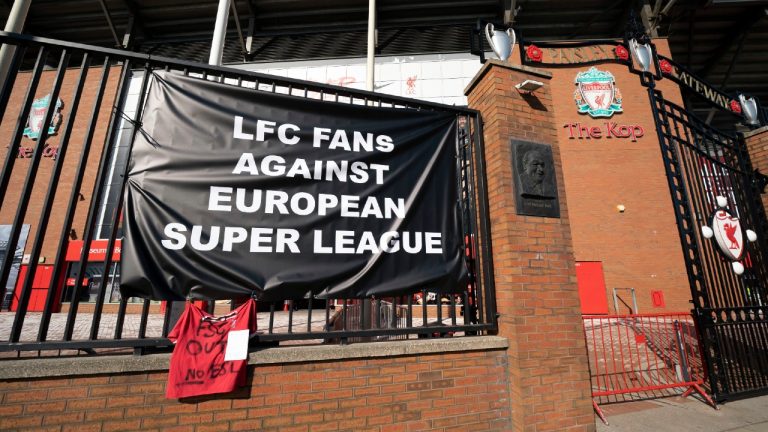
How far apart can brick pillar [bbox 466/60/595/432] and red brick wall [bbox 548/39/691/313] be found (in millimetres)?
11867

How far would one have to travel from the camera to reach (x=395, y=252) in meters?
3.37

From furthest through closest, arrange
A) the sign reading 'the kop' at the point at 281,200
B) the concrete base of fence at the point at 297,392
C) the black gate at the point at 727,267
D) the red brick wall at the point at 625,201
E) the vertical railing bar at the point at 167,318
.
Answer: the red brick wall at the point at 625,201 < the black gate at the point at 727,267 < the sign reading 'the kop' at the point at 281,200 < the vertical railing bar at the point at 167,318 < the concrete base of fence at the point at 297,392

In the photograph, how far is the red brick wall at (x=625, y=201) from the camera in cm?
1317

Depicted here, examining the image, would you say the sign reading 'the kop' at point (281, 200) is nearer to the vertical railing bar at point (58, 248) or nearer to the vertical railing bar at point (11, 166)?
the vertical railing bar at point (58, 248)

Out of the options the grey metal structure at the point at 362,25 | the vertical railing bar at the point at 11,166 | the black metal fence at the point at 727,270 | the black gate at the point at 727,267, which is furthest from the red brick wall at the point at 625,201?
the vertical railing bar at the point at 11,166

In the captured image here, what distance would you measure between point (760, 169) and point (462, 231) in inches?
292

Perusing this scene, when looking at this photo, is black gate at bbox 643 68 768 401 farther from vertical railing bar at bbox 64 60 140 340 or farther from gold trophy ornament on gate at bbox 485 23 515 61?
vertical railing bar at bbox 64 60 140 340

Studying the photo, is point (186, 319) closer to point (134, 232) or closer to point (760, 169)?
point (134, 232)

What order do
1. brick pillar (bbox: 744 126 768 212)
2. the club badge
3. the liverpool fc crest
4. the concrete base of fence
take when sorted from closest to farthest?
1. the concrete base of fence
2. the club badge
3. brick pillar (bbox: 744 126 768 212)
4. the liverpool fc crest

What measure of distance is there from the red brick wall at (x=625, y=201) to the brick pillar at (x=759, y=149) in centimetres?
737

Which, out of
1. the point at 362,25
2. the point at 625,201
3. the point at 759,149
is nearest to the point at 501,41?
the point at 759,149

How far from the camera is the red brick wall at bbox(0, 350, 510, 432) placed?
2.31 metres

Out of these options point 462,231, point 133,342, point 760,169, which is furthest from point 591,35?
point 133,342

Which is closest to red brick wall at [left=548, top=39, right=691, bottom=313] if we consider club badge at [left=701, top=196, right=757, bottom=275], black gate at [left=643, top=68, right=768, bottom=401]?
black gate at [left=643, top=68, right=768, bottom=401]
